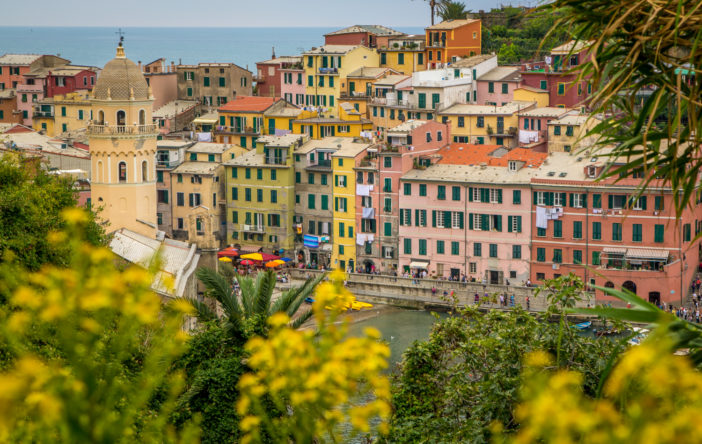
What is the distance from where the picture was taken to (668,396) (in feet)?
15.0

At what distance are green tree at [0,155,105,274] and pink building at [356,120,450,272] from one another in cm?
3053

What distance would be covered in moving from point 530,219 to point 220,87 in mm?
35069

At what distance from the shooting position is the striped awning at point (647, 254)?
2090 inches

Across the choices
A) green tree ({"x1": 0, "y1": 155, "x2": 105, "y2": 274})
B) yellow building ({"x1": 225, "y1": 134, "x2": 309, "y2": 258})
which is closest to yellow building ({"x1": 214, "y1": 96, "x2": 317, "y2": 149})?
yellow building ({"x1": 225, "y1": 134, "x2": 309, "y2": 258})

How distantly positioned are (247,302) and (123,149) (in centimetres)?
2763

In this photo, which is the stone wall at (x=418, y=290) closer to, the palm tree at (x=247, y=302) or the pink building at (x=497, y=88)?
the pink building at (x=497, y=88)

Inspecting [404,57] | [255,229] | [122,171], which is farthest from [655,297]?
[404,57]

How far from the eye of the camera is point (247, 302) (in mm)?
23203

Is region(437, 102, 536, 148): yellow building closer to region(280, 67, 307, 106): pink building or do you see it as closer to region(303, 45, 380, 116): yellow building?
region(303, 45, 380, 116): yellow building

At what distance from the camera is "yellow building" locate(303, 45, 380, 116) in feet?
252

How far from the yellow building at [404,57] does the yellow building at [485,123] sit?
1250 centimetres

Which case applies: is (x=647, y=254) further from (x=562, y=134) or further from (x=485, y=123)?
(x=485, y=123)

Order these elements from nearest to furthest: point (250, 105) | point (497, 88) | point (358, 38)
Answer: point (497, 88) → point (250, 105) → point (358, 38)

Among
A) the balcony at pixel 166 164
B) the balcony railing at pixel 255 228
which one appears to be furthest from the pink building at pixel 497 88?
the balcony at pixel 166 164
